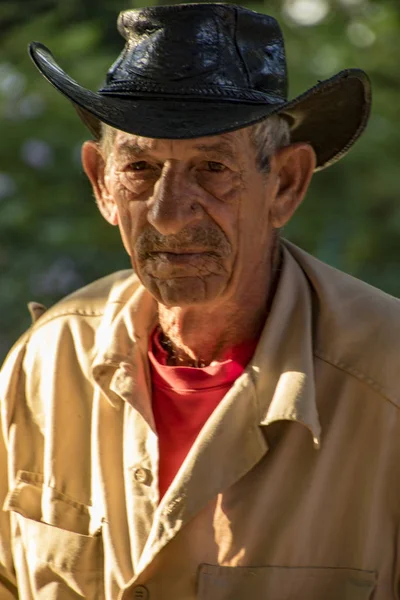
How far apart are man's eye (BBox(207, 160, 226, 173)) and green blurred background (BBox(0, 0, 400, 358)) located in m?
2.74

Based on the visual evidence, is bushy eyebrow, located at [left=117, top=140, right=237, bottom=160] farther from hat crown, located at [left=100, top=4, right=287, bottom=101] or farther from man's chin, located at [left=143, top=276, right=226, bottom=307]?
man's chin, located at [left=143, top=276, right=226, bottom=307]

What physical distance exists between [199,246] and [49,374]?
607mm

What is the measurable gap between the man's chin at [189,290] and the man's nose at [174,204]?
12 centimetres

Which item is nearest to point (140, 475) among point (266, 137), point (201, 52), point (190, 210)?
point (190, 210)

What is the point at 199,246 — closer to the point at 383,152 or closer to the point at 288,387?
the point at 288,387

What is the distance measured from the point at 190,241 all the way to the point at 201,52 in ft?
1.38

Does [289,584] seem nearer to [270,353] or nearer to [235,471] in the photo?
[235,471]

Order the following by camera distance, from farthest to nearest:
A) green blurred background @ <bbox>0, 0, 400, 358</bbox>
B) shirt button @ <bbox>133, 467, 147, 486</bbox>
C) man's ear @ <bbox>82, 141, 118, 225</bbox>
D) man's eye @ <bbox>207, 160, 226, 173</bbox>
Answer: green blurred background @ <bbox>0, 0, 400, 358</bbox> → man's ear @ <bbox>82, 141, 118, 225</bbox> → shirt button @ <bbox>133, 467, 147, 486</bbox> → man's eye @ <bbox>207, 160, 226, 173</bbox>

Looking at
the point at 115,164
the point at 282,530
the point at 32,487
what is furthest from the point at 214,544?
the point at 115,164

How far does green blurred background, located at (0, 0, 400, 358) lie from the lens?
5414mm

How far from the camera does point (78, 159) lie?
5711mm

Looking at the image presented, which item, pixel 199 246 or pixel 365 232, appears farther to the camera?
pixel 365 232

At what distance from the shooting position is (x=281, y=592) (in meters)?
2.54

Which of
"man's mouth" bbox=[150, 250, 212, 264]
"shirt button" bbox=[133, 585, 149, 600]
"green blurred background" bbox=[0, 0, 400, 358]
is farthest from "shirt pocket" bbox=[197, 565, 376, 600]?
"green blurred background" bbox=[0, 0, 400, 358]
